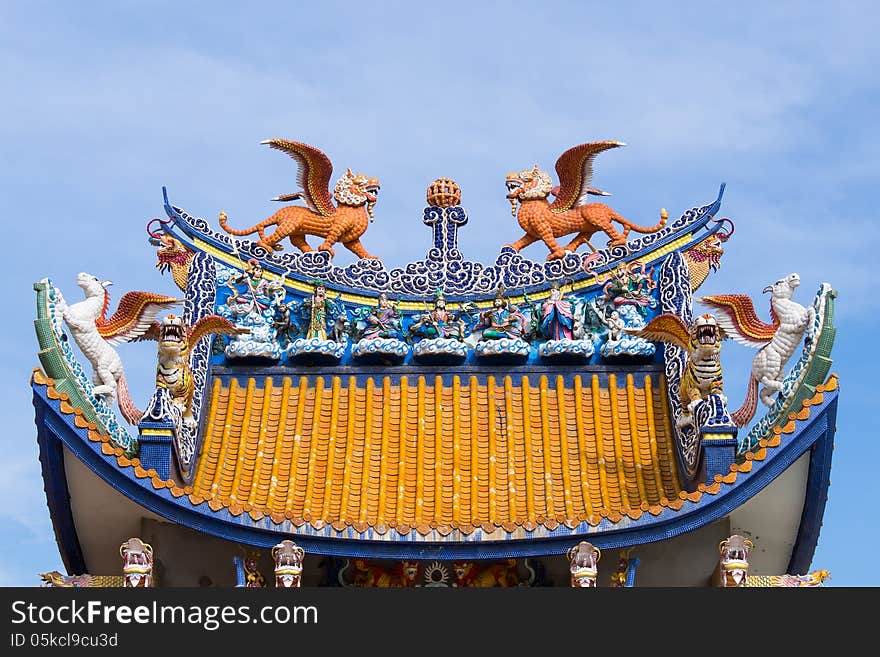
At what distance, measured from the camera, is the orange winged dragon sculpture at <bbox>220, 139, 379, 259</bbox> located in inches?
871

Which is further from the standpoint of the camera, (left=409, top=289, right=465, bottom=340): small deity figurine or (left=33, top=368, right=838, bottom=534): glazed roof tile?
(left=409, top=289, right=465, bottom=340): small deity figurine

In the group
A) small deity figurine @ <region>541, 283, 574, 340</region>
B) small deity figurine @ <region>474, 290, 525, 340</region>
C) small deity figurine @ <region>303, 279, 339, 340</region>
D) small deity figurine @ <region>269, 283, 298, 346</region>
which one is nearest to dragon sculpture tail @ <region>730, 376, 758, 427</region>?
small deity figurine @ <region>541, 283, 574, 340</region>

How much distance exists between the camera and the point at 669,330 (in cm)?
1925

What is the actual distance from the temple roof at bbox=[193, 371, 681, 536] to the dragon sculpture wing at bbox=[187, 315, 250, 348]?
3.06 ft

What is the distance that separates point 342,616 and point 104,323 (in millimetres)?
6433

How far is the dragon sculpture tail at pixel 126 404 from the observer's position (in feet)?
64.3

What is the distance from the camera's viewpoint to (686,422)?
19.2 m

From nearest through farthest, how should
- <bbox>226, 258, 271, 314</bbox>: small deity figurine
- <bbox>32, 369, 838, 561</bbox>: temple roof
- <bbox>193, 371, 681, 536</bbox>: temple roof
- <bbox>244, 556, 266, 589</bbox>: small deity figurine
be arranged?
<bbox>32, 369, 838, 561</bbox>: temple roof → <bbox>244, 556, 266, 589</bbox>: small deity figurine → <bbox>193, 371, 681, 536</bbox>: temple roof → <bbox>226, 258, 271, 314</bbox>: small deity figurine

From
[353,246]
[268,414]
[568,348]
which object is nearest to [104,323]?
[268,414]

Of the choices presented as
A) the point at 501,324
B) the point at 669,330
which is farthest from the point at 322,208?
the point at 669,330

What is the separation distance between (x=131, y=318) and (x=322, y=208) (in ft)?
10.4

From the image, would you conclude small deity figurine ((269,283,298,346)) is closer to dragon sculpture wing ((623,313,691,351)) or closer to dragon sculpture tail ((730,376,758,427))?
dragon sculpture wing ((623,313,691,351))

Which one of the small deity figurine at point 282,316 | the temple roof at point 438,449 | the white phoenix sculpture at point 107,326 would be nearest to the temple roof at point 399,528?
the temple roof at point 438,449

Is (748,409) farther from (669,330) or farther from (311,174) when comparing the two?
(311,174)
